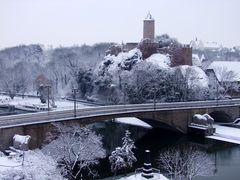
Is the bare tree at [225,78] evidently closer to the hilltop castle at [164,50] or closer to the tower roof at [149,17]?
the hilltop castle at [164,50]

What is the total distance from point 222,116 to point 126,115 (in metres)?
20.4

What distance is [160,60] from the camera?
230ft

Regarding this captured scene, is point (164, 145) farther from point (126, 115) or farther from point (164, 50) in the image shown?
point (164, 50)

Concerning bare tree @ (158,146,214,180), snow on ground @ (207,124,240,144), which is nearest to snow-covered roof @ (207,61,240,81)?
snow on ground @ (207,124,240,144)

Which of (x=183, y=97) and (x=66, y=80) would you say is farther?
(x=66, y=80)

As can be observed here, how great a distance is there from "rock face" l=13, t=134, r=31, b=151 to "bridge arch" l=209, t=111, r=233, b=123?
34.2 m

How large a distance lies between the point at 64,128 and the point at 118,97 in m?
29.8

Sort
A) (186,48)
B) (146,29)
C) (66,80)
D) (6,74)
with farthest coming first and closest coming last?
(66,80) → (6,74) → (146,29) → (186,48)

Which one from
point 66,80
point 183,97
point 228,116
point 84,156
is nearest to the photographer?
point 84,156

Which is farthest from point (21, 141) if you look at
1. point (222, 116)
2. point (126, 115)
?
point (222, 116)

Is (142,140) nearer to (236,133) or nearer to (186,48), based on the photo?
(236,133)

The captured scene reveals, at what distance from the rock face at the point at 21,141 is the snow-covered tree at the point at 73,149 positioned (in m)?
2.82

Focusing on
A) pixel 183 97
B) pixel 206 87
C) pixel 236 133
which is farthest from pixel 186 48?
pixel 236 133

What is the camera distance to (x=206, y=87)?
66.8 m
